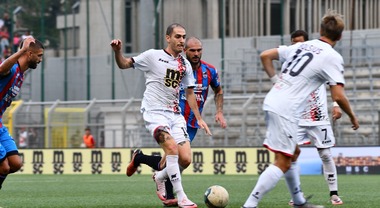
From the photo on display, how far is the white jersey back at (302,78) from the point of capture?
10.1 meters

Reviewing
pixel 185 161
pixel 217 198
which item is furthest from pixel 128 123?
pixel 217 198

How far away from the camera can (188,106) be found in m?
14.4

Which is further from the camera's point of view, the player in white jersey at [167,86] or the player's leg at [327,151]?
the player's leg at [327,151]

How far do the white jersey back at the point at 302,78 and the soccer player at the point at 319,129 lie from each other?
3.34 metres

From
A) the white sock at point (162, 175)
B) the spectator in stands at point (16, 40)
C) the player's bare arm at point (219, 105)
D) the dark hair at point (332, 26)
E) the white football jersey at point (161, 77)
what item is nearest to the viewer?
the dark hair at point (332, 26)

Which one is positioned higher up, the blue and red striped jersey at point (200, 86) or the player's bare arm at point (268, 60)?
the player's bare arm at point (268, 60)

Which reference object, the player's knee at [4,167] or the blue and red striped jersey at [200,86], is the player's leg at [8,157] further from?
the blue and red striped jersey at [200,86]

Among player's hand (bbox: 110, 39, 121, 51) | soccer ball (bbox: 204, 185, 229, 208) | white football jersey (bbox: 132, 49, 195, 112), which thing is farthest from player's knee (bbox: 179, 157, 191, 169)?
player's hand (bbox: 110, 39, 121, 51)

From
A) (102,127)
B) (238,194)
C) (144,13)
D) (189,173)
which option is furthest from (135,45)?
(238,194)

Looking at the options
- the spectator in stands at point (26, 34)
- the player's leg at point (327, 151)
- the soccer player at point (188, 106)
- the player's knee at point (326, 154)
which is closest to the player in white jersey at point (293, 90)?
the soccer player at point (188, 106)

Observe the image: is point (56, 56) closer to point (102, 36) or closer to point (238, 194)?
point (102, 36)

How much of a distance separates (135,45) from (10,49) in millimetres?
4360

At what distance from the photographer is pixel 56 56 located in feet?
119

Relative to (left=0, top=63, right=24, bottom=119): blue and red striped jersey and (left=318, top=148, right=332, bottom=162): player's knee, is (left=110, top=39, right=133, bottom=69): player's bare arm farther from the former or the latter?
(left=318, top=148, right=332, bottom=162): player's knee
